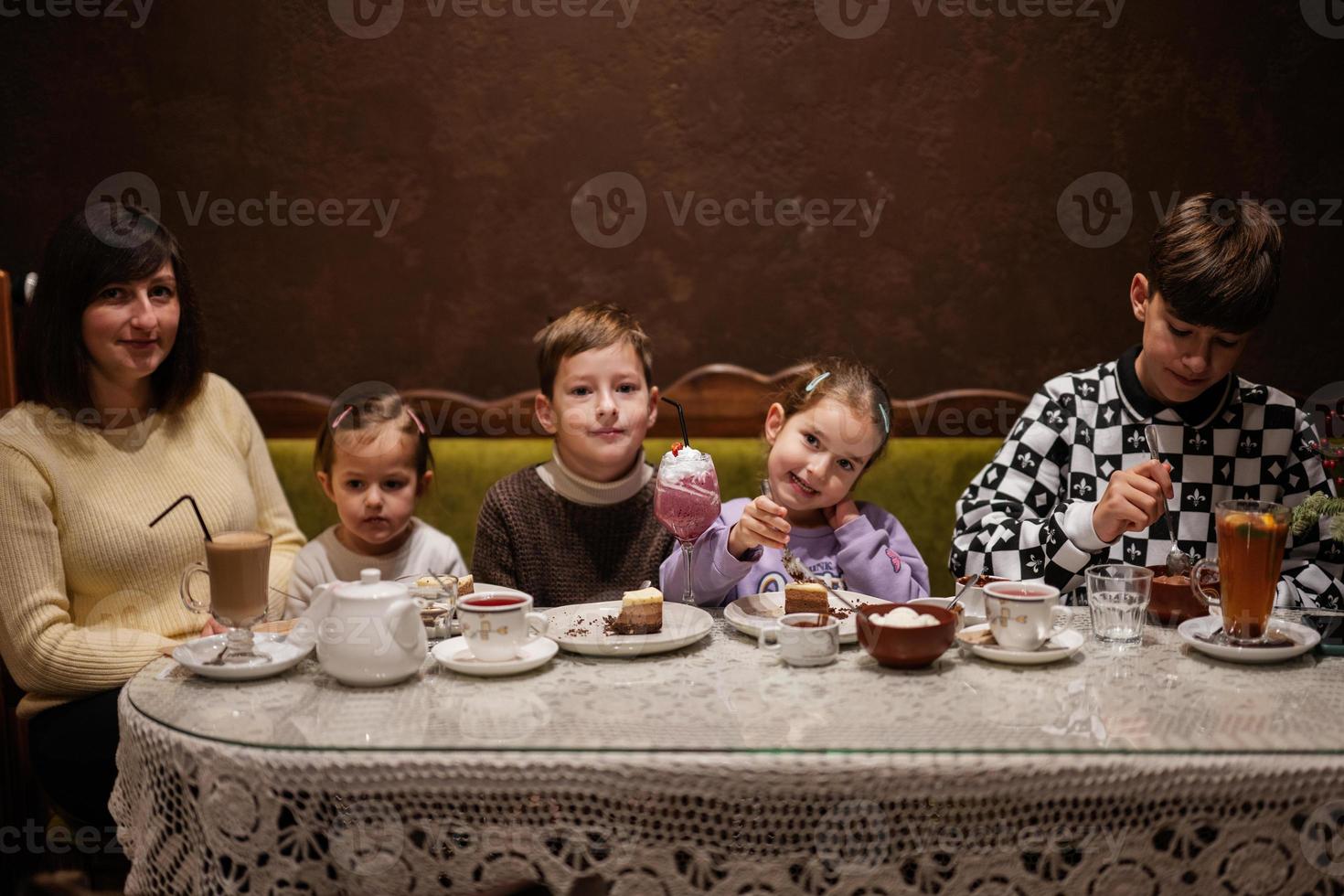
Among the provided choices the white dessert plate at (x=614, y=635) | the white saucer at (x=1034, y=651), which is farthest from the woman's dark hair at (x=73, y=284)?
the white saucer at (x=1034, y=651)

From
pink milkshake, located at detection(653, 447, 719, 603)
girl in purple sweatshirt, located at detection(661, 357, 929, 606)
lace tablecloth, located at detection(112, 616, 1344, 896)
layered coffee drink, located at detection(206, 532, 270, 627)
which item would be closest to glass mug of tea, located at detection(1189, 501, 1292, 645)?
lace tablecloth, located at detection(112, 616, 1344, 896)

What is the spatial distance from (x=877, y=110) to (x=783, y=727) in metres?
2.33

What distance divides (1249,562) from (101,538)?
2166mm

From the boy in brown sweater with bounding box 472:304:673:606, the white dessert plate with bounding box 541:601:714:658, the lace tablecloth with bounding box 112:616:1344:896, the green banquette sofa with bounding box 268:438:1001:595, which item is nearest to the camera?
the lace tablecloth with bounding box 112:616:1344:896

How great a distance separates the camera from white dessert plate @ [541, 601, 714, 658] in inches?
67.7

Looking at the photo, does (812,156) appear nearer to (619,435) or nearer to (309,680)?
(619,435)

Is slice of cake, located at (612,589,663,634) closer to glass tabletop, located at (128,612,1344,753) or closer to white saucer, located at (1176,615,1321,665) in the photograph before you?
glass tabletop, located at (128,612,1344,753)

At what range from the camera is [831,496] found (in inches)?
92.2

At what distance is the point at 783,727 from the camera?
143 centimetres

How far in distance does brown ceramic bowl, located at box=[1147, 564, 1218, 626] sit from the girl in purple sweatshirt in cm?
51

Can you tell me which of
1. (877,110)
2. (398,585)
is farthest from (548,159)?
(398,585)

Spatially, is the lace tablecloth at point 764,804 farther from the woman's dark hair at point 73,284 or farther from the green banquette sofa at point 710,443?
the green banquette sofa at point 710,443

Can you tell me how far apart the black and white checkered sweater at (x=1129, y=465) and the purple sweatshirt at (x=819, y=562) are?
171mm

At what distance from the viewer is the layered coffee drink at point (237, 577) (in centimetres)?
166
